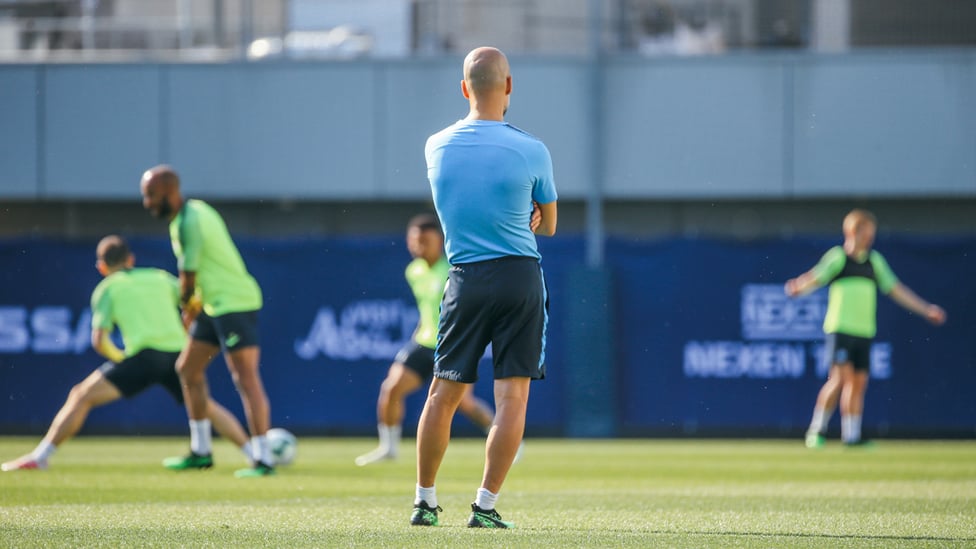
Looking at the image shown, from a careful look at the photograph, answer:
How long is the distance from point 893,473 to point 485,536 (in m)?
6.04

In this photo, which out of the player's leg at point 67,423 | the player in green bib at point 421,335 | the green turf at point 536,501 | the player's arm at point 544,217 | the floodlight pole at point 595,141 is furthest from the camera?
the floodlight pole at point 595,141

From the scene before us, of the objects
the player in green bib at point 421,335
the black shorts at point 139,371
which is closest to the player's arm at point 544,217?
the black shorts at point 139,371

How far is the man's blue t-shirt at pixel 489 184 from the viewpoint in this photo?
21.0 feet

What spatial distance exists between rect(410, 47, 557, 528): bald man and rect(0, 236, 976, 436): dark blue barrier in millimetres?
11007

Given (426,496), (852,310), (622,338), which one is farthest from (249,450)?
(622,338)

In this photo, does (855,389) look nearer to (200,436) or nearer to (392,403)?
(392,403)

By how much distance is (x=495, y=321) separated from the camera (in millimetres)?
6402

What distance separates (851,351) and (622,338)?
3925 mm

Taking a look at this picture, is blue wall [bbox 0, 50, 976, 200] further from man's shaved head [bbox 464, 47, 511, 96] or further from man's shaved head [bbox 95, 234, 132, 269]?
man's shaved head [bbox 464, 47, 511, 96]

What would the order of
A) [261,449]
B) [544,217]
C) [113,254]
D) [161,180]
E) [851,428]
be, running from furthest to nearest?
[851,428] → [113,254] → [261,449] → [161,180] → [544,217]

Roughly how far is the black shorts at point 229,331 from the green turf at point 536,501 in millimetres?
901

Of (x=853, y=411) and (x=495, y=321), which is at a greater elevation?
(x=495, y=321)

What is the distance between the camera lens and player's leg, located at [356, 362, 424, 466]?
500 inches

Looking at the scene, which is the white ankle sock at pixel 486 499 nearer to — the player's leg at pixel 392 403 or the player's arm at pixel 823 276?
the player's leg at pixel 392 403
